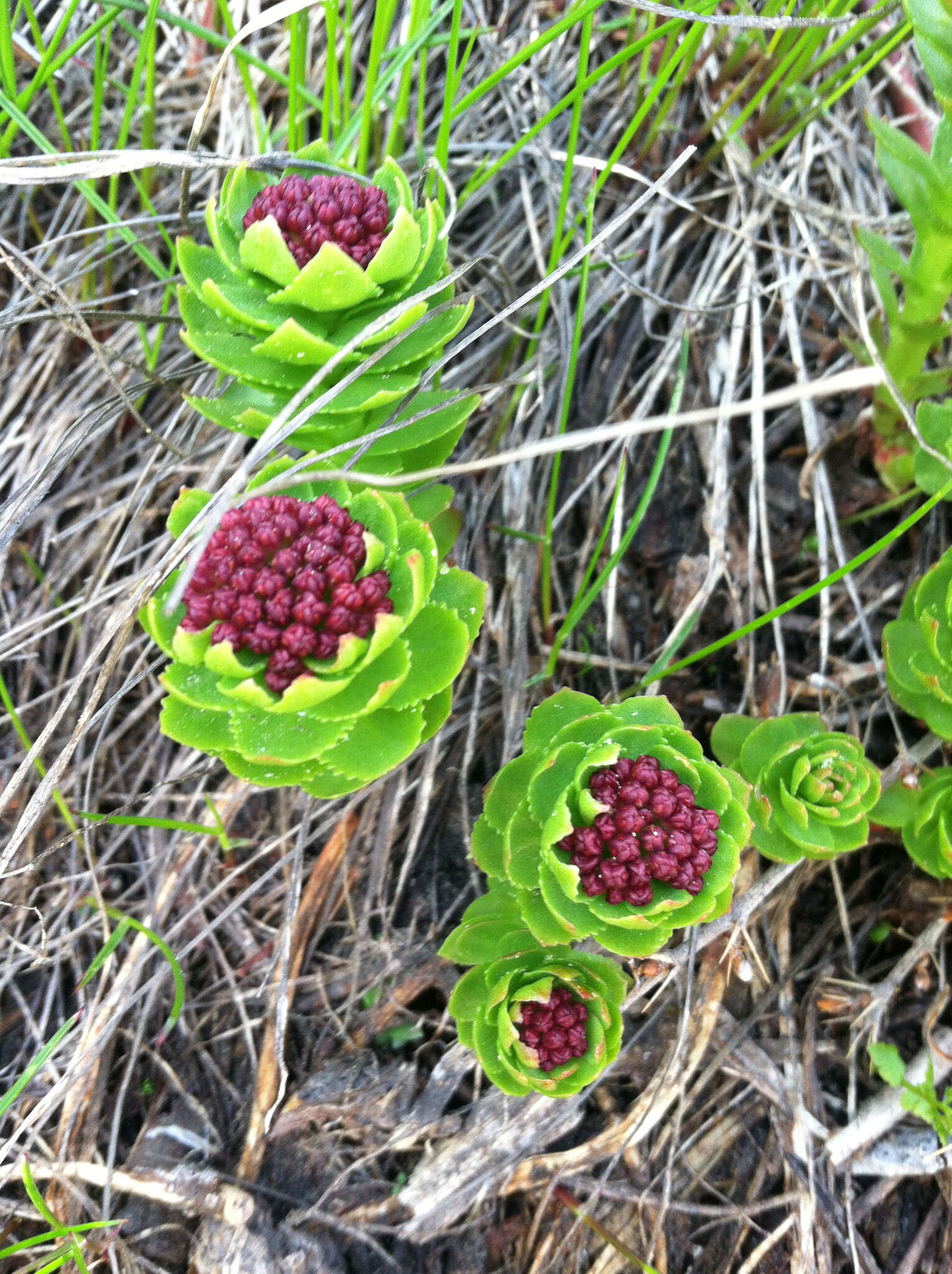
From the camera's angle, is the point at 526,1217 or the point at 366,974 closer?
the point at 526,1217

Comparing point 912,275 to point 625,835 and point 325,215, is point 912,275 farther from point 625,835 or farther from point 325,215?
point 625,835

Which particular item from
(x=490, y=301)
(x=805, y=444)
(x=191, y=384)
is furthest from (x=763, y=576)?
(x=191, y=384)

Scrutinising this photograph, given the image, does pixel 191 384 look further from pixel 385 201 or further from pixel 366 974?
pixel 366 974

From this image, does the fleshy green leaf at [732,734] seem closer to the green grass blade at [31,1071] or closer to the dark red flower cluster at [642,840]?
the dark red flower cluster at [642,840]

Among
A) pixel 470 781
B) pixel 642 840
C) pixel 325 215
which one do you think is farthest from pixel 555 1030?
pixel 325 215

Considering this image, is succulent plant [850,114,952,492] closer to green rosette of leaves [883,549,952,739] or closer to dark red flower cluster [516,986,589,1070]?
green rosette of leaves [883,549,952,739]

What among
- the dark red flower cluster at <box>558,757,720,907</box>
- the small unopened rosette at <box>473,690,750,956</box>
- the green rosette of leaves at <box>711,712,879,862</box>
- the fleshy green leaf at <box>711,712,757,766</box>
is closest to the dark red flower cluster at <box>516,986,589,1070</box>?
the small unopened rosette at <box>473,690,750,956</box>
